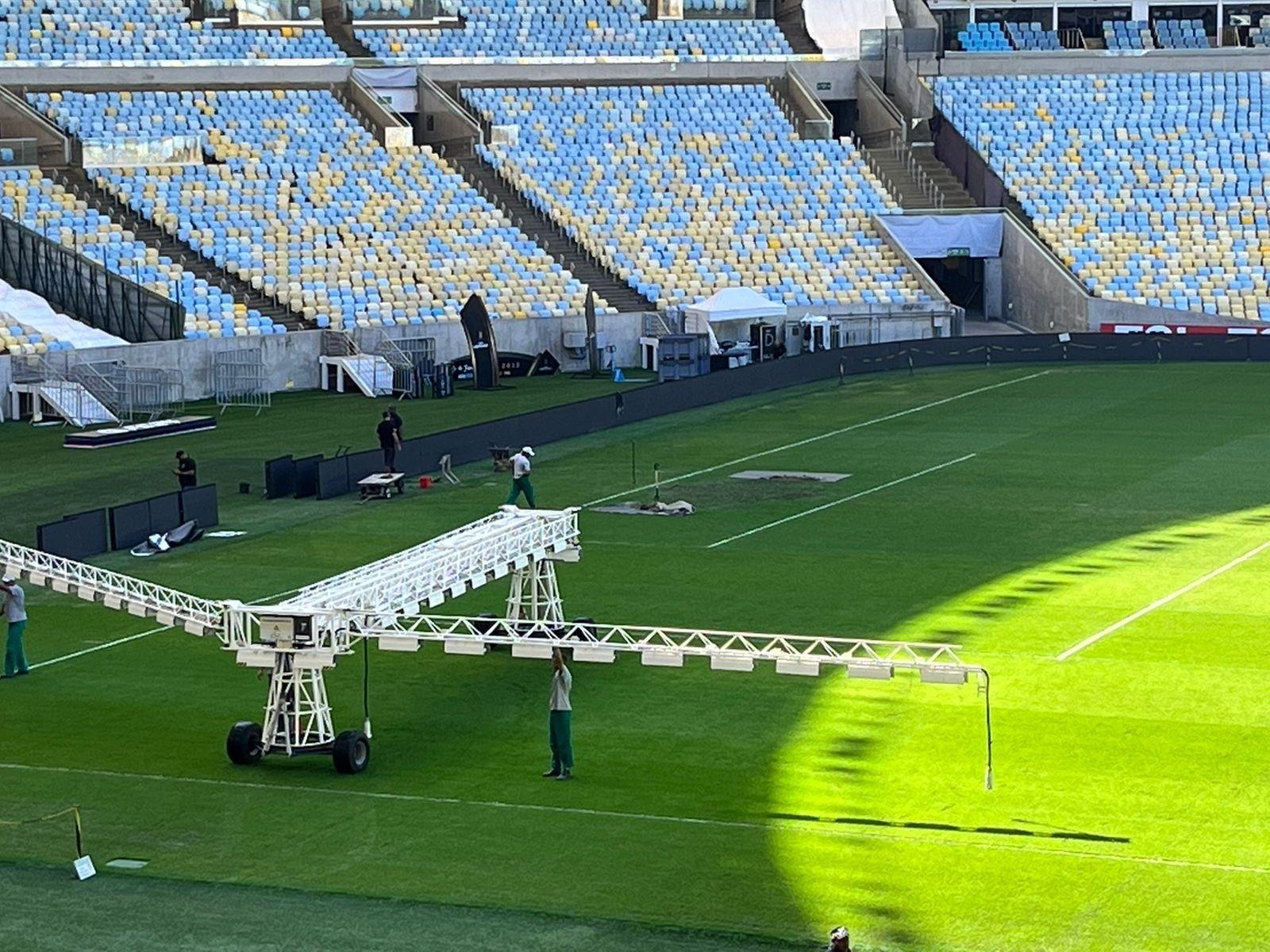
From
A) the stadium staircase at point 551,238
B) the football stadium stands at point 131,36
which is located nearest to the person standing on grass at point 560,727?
the stadium staircase at point 551,238

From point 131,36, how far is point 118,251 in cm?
1377

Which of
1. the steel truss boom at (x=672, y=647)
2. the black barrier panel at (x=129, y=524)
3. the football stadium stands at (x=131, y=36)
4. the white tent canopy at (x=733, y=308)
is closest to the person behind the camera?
the steel truss boom at (x=672, y=647)

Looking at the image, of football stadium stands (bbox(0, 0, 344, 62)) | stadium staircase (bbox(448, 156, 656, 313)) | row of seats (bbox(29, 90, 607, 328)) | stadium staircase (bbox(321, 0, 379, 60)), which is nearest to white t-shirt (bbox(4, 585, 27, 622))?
row of seats (bbox(29, 90, 607, 328))

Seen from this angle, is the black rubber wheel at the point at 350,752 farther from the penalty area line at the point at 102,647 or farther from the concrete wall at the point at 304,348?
the concrete wall at the point at 304,348

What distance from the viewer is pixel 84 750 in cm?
2419

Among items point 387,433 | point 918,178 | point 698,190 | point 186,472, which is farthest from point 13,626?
Answer: point 918,178

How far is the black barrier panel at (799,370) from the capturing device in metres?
46.5

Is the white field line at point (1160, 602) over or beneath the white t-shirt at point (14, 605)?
beneath

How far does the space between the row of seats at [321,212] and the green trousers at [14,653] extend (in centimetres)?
3420

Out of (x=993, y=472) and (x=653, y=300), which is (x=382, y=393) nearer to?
(x=653, y=300)

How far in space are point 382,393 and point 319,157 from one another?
44.4 feet

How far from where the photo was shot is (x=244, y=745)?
2336 centimetres

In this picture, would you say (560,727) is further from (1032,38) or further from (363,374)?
(1032,38)

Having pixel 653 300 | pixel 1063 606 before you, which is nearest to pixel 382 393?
pixel 653 300
